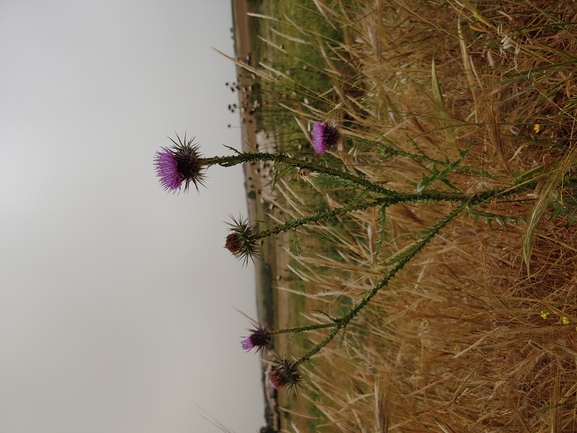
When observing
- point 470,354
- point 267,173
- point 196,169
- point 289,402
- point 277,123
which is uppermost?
point 277,123

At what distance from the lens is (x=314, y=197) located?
154 centimetres

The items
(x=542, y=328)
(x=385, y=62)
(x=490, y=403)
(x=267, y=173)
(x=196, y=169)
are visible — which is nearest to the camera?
(x=196, y=169)

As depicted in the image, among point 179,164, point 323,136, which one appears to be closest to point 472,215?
point 323,136

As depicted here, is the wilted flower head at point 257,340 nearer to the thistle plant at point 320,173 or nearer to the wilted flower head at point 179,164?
the thistle plant at point 320,173

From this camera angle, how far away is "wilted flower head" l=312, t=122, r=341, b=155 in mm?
571

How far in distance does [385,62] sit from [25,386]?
1729mm

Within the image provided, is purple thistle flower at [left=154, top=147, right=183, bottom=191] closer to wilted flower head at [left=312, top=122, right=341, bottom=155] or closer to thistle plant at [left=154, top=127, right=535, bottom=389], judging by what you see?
thistle plant at [left=154, top=127, right=535, bottom=389]

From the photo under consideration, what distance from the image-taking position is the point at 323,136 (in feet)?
1.88

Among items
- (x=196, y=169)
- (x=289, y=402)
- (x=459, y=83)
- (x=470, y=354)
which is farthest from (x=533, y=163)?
(x=289, y=402)

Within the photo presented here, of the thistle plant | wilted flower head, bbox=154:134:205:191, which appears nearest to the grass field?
the thistle plant

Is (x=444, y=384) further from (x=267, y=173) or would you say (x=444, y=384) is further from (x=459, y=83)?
(x=267, y=173)

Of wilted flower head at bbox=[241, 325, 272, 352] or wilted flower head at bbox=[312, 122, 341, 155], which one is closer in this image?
wilted flower head at bbox=[312, 122, 341, 155]

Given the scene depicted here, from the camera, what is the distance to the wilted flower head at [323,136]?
0.57 meters

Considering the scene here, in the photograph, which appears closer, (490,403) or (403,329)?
(490,403)
